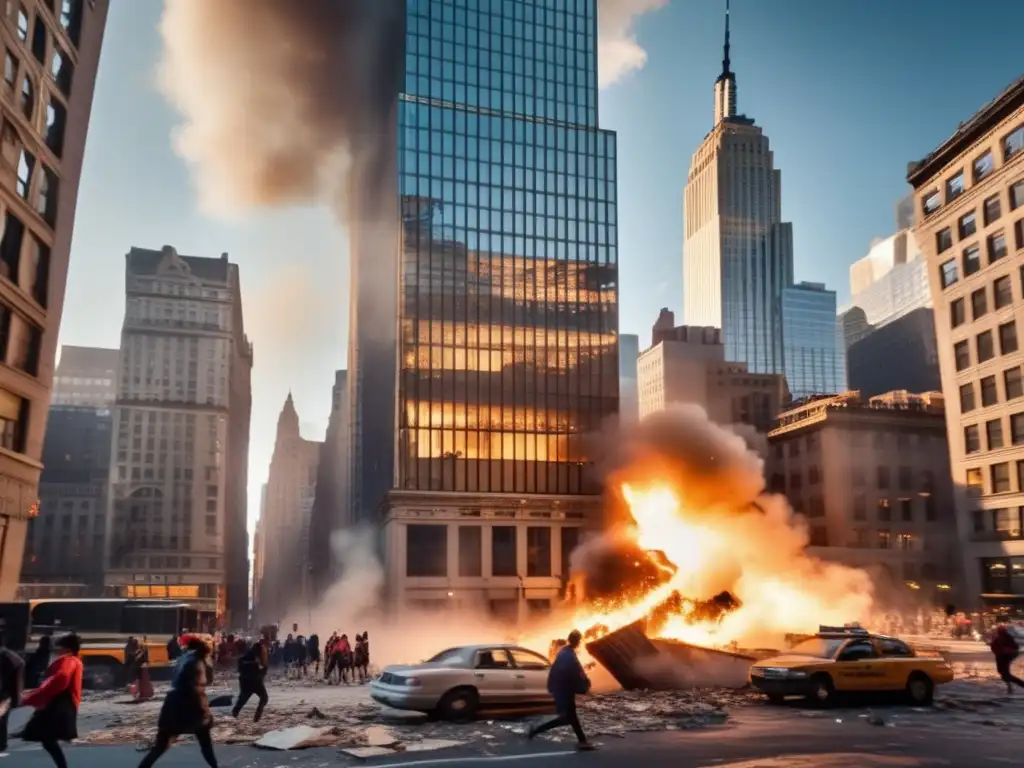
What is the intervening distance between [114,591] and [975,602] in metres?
108

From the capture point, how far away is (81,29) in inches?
1421

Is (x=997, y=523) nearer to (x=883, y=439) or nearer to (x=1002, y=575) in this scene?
(x=1002, y=575)

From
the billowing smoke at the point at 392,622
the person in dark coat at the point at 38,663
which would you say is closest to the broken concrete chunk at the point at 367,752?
the person in dark coat at the point at 38,663

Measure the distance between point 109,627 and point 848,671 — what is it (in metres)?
20.8

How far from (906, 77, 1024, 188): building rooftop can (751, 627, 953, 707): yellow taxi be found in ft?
142

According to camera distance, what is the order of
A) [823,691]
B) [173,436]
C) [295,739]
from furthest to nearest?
1. [173,436]
2. [823,691]
3. [295,739]

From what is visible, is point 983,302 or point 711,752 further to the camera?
point 983,302

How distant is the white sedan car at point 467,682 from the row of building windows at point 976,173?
48.1 meters

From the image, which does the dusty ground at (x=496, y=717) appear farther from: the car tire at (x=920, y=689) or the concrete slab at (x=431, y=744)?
the car tire at (x=920, y=689)

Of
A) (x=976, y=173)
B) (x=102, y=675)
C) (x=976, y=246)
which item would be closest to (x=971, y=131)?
(x=976, y=173)

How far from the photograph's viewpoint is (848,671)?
1869 centimetres

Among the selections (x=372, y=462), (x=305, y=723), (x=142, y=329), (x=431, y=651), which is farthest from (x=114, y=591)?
(x=305, y=723)

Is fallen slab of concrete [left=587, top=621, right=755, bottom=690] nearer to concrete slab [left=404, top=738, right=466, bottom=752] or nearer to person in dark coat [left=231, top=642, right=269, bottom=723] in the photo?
concrete slab [left=404, top=738, right=466, bottom=752]

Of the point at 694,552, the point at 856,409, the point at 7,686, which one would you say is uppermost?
the point at 856,409
